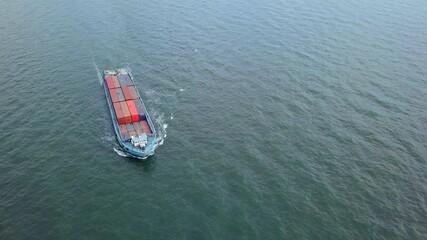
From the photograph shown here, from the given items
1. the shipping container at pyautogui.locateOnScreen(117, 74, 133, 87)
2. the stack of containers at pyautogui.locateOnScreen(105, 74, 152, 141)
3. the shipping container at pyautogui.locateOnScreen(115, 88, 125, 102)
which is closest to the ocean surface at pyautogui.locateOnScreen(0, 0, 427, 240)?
the stack of containers at pyautogui.locateOnScreen(105, 74, 152, 141)

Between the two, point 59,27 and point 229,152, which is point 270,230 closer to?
point 229,152

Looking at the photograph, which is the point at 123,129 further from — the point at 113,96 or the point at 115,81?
the point at 115,81

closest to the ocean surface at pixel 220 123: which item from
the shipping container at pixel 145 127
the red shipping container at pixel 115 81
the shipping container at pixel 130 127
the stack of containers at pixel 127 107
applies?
the shipping container at pixel 145 127

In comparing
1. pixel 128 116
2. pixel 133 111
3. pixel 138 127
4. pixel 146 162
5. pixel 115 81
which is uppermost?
pixel 128 116

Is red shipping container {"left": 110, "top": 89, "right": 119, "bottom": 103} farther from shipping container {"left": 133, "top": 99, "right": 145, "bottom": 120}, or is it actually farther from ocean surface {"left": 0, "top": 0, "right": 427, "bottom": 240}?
shipping container {"left": 133, "top": 99, "right": 145, "bottom": 120}

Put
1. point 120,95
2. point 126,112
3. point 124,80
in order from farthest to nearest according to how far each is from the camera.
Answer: point 124,80, point 120,95, point 126,112

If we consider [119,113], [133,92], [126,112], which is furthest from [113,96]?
[126,112]

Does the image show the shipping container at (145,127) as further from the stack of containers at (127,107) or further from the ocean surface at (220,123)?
the ocean surface at (220,123)
